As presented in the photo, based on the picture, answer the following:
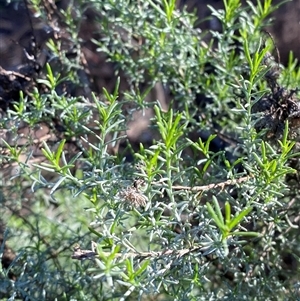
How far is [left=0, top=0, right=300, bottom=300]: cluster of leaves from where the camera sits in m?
0.69

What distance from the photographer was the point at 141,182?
27.6 inches

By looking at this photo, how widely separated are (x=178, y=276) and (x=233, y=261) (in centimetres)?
13

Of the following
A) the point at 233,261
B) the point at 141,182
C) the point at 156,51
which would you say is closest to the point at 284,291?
the point at 233,261

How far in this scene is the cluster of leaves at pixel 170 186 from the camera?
687 millimetres

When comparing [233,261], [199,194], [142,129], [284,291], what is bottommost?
[142,129]

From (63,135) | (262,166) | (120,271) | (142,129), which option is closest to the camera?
(120,271)

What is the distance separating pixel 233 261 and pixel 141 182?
0.81 ft

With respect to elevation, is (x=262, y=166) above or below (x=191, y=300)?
above

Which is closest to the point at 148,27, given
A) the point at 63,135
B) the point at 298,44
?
the point at 63,135

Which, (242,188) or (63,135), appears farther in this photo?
(63,135)

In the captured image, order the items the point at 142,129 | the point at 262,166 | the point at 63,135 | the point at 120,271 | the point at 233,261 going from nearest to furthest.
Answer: the point at 120,271, the point at 262,166, the point at 233,261, the point at 63,135, the point at 142,129

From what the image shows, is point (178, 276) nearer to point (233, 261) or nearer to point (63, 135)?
point (233, 261)

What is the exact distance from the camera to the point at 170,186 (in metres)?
0.68

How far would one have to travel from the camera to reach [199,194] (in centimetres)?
76
